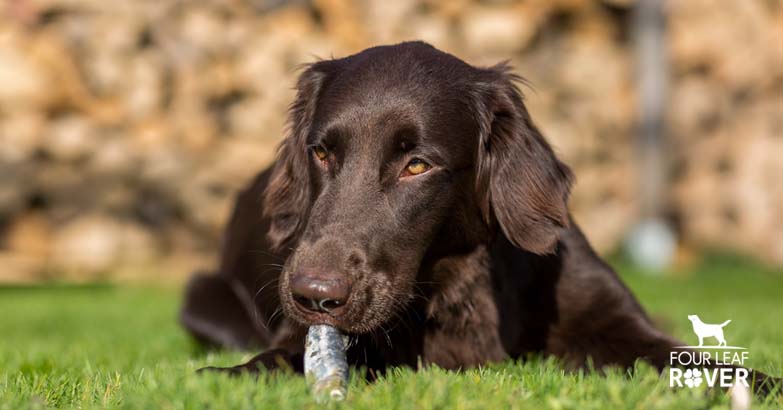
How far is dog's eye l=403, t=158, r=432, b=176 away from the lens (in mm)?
2971

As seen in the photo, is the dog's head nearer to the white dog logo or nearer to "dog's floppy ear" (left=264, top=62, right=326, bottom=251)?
"dog's floppy ear" (left=264, top=62, right=326, bottom=251)

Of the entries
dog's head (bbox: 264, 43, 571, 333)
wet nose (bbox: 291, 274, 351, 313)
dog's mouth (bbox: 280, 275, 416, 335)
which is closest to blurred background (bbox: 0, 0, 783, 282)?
dog's head (bbox: 264, 43, 571, 333)

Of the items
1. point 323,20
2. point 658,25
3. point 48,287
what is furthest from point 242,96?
point 658,25

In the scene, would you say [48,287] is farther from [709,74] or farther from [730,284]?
[709,74]

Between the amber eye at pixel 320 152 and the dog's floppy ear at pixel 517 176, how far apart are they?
1.85 ft

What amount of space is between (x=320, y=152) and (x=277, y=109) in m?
8.82

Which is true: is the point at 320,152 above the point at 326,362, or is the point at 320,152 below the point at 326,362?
above

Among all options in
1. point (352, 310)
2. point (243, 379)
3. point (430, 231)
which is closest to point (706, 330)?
point (430, 231)

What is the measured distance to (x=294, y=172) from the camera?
11.2 ft

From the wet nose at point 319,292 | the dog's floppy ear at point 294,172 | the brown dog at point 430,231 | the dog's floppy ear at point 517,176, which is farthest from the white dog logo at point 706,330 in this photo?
the dog's floppy ear at point 294,172

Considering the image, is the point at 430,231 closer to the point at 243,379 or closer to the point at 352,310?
the point at 352,310

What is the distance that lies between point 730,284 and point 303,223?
314 inches

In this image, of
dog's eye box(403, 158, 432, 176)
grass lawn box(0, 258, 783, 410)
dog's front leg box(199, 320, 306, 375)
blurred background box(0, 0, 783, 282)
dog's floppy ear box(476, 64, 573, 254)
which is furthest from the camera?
blurred background box(0, 0, 783, 282)

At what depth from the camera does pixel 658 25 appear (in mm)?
11859
